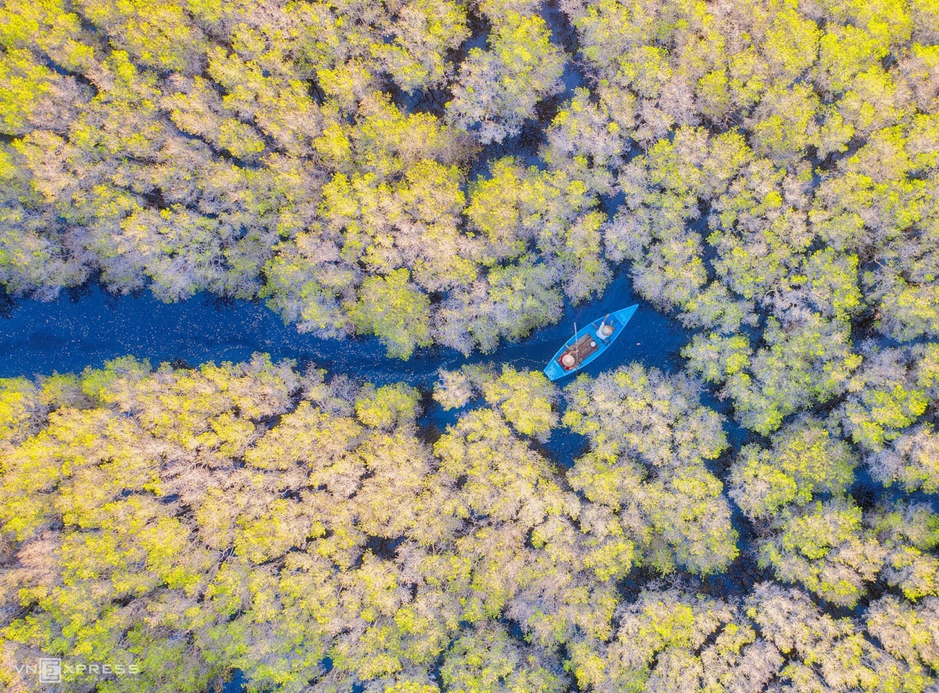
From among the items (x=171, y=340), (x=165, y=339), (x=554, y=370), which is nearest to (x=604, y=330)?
(x=554, y=370)

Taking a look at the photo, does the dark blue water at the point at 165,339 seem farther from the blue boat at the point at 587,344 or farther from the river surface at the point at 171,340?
the blue boat at the point at 587,344

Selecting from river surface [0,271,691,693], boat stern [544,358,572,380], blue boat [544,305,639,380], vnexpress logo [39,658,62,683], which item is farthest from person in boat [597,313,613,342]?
vnexpress logo [39,658,62,683]

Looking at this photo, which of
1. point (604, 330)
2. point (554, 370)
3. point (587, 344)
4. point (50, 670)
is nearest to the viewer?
point (50, 670)

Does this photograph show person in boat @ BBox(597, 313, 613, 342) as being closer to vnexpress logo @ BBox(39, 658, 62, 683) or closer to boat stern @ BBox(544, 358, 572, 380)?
boat stern @ BBox(544, 358, 572, 380)

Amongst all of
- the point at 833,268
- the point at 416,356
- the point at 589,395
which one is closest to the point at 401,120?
the point at 416,356

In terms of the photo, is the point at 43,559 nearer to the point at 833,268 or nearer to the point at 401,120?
the point at 401,120

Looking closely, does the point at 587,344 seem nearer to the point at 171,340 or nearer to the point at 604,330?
the point at 604,330

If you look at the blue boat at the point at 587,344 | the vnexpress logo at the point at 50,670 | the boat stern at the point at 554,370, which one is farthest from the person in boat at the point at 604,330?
the vnexpress logo at the point at 50,670
